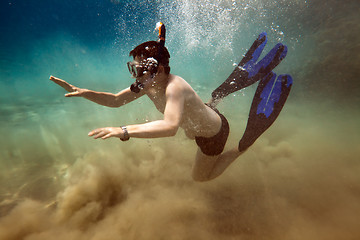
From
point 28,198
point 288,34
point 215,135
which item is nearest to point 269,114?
point 215,135

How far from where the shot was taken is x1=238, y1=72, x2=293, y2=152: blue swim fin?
3.21 m

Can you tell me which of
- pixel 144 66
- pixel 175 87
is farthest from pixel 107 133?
pixel 144 66

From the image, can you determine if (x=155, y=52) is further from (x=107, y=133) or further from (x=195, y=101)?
(x=107, y=133)

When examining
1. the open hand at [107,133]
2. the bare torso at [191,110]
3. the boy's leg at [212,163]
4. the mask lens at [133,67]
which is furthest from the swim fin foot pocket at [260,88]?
the open hand at [107,133]

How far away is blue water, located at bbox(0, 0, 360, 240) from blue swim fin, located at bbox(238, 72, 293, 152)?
1.54 meters

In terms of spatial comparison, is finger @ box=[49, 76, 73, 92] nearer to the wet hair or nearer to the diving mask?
the diving mask

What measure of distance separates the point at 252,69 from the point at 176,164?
3010 mm

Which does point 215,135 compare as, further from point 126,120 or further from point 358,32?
point 358,32

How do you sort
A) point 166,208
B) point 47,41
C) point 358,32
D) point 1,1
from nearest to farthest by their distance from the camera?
1. point 166,208
2. point 358,32
3. point 1,1
4. point 47,41

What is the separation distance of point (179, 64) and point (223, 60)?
1923cm

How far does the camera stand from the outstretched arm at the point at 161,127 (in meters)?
1.45

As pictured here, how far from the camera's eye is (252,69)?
12.9ft

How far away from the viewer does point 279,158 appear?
5.33 m

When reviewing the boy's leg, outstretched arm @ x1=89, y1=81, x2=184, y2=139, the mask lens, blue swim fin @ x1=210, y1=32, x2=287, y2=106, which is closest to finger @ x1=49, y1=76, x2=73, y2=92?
the mask lens
